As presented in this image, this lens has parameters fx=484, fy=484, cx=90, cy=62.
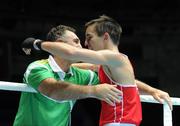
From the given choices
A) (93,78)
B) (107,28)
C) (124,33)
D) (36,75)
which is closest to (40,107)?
(36,75)

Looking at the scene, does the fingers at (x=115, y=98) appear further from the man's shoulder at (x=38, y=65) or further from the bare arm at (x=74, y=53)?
the man's shoulder at (x=38, y=65)

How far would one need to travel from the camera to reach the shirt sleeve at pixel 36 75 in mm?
1810

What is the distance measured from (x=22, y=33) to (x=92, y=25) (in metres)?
5.26

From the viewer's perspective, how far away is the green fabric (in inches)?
72.7

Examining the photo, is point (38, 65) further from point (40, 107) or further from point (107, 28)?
point (107, 28)

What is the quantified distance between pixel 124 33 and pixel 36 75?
18.7 ft

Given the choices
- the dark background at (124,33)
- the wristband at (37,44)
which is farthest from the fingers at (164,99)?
the dark background at (124,33)

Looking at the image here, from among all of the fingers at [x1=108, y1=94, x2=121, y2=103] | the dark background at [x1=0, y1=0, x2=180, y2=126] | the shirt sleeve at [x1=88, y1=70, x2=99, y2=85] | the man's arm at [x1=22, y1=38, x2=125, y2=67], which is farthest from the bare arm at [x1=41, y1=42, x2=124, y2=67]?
the dark background at [x1=0, y1=0, x2=180, y2=126]

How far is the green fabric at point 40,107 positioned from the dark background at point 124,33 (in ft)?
15.9

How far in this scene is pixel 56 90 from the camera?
1.77m

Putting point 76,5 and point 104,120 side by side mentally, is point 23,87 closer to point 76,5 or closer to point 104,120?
point 104,120

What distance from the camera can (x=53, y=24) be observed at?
279 inches

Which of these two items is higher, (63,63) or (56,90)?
(63,63)

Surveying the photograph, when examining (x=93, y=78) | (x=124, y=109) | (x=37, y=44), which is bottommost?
(x=124, y=109)
